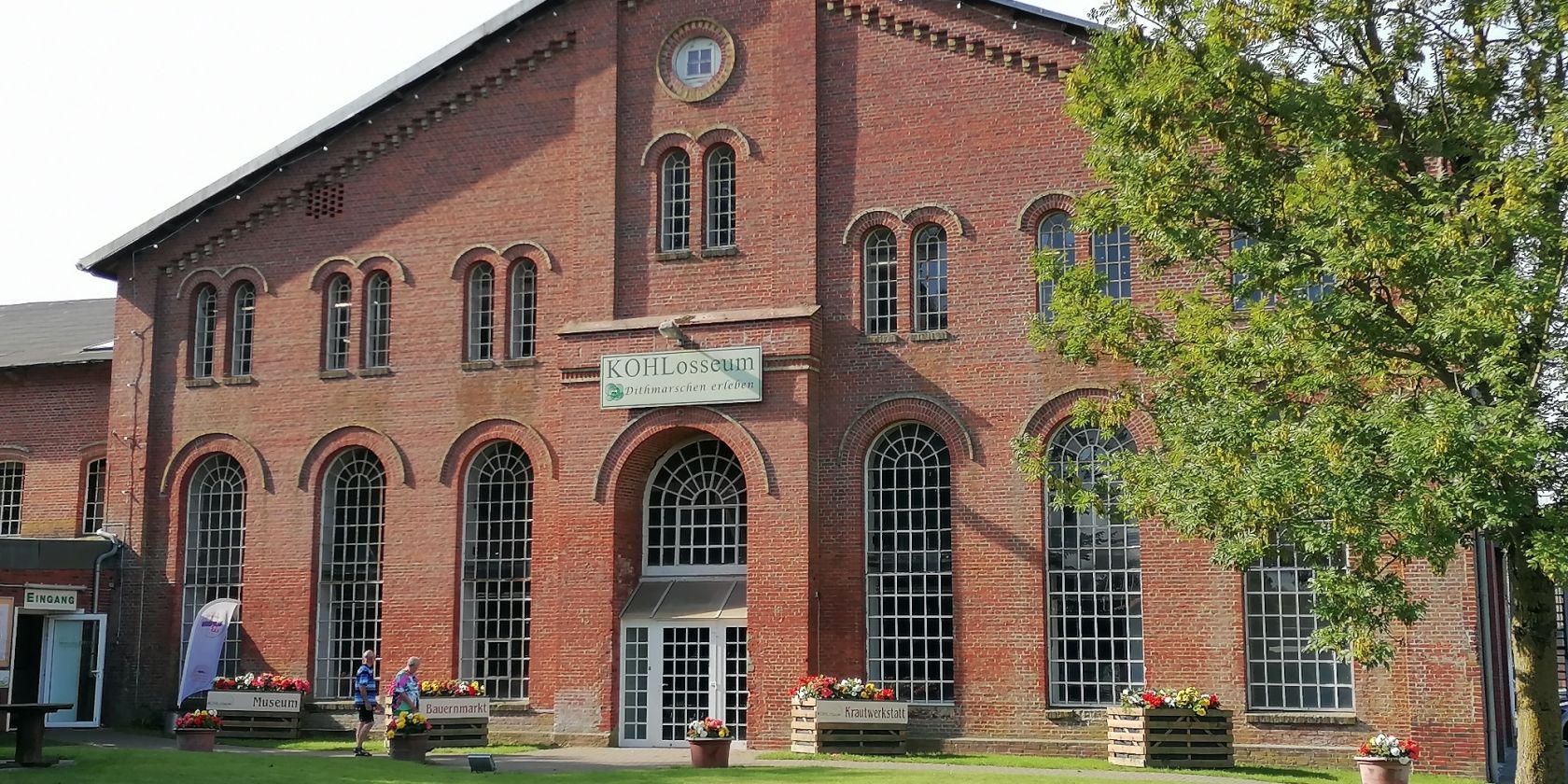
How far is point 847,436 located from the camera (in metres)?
25.3

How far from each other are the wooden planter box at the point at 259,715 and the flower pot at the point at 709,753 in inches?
359

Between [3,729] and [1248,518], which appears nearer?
[1248,518]

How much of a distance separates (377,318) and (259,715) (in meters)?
7.10

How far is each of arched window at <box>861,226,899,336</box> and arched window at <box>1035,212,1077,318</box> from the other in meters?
2.27

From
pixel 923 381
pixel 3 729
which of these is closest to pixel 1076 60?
pixel 923 381

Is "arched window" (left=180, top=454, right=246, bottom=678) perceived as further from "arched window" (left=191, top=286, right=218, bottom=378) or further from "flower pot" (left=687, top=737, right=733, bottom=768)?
"flower pot" (left=687, top=737, right=733, bottom=768)

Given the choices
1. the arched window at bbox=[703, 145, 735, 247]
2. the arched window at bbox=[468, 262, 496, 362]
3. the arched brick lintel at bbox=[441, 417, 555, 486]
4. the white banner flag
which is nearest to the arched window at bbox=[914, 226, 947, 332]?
the arched window at bbox=[703, 145, 735, 247]

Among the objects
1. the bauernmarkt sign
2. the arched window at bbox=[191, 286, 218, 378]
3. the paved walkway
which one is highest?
the arched window at bbox=[191, 286, 218, 378]

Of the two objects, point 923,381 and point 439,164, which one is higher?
point 439,164

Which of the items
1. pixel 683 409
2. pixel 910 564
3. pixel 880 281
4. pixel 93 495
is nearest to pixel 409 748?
pixel 683 409

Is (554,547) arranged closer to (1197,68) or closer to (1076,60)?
(1076,60)

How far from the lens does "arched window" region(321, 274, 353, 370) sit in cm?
2892

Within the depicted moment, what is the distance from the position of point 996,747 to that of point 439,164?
13.8m

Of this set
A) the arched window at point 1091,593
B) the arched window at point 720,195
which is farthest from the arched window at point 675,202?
the arched window at point 1091,593
